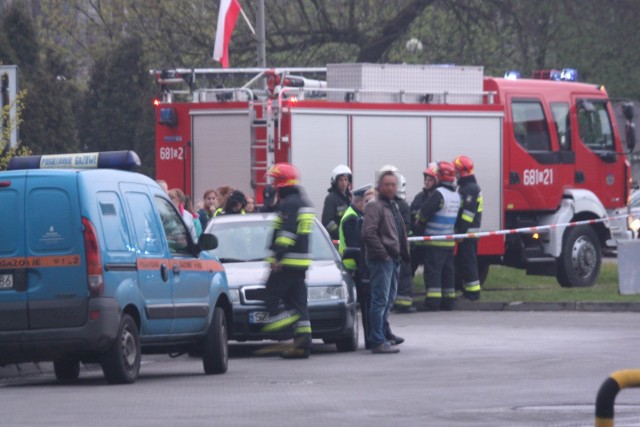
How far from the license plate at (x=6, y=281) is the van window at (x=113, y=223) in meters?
0.80

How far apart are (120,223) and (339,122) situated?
923 centimetres

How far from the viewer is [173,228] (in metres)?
12.9

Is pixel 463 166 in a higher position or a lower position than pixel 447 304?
higher

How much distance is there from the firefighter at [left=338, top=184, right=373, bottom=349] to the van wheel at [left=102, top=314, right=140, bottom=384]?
418 centimetres

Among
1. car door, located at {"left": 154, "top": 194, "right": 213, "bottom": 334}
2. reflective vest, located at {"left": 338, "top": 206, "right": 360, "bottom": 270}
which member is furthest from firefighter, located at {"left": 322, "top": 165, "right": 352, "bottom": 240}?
car door, located at {"left": 154, "top": 194, "right": 213, "bottom": 334}

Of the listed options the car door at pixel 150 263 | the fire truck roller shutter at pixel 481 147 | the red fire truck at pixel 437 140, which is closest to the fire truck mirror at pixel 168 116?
the red fire truck at pixel 437 140

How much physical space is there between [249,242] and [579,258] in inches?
338

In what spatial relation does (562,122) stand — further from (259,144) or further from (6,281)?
(6,281)

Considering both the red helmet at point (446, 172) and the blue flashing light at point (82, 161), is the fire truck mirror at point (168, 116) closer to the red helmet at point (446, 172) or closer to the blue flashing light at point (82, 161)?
the red helmet at point (446, 172)

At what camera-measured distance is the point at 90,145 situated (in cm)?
3491

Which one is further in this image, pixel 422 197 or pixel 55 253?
pixel 422 197

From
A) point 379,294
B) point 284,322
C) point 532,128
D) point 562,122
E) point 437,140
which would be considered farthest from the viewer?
point 562,122

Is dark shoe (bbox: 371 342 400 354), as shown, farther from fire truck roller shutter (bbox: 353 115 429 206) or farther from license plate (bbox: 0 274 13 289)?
fire truck roller shutter (bbox: 353 115 429 206)

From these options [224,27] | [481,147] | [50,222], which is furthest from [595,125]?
[50,222]
